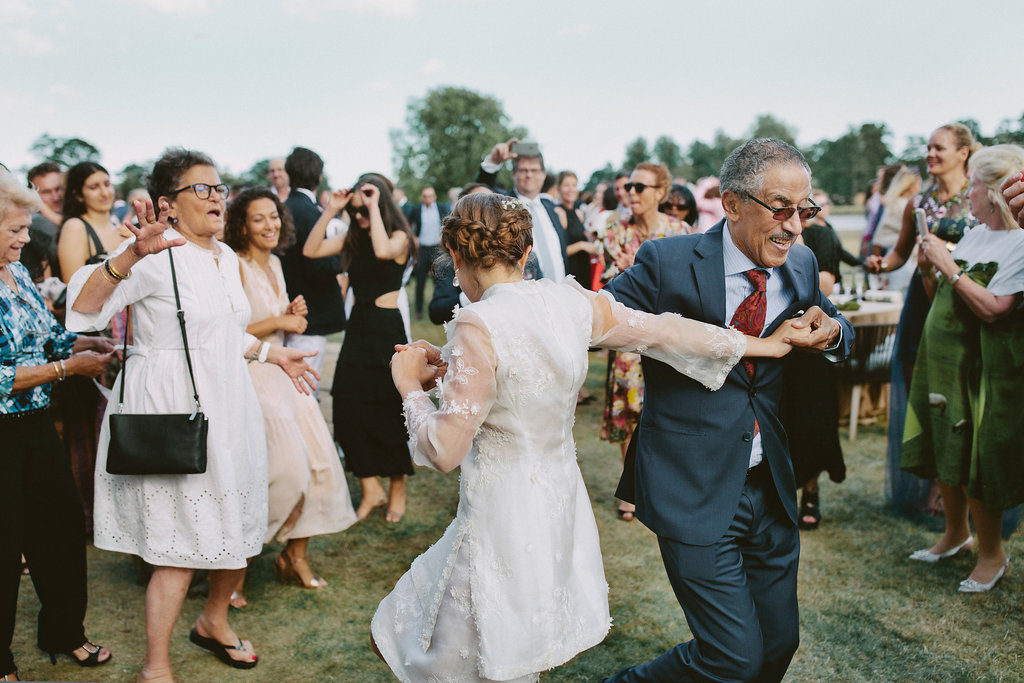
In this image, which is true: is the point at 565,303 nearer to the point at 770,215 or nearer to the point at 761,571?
the point at 770,215

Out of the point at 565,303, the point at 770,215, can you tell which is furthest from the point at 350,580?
the point at 770,215

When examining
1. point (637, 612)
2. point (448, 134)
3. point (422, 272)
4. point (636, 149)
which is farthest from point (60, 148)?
point (637, 612)

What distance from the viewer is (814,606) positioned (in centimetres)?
382

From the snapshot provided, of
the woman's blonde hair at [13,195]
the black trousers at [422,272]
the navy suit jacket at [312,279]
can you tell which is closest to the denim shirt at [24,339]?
the woman's blonde hair at [13,195]

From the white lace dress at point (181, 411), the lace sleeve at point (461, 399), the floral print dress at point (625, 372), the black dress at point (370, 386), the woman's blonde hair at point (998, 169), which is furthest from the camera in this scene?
the floral print dress at point (625, 372)

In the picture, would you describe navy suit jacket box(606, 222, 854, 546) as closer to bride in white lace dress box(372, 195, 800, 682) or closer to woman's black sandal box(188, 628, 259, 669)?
bride in white lace dress box(372, 195, 800, 682)

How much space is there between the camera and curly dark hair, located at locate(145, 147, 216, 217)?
3.01 meters

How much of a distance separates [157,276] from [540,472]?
5.93 ft

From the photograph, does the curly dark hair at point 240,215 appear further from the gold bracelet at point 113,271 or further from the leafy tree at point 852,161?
the leafy tree at point 852,161

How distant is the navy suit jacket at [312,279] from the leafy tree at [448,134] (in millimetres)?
58468

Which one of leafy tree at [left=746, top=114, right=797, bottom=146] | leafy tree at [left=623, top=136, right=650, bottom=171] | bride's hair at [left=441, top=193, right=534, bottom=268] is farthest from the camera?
leafy tree at [left=746, top=114, right=797, bottom=146]

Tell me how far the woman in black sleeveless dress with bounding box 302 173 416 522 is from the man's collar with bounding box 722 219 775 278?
9.00 ft

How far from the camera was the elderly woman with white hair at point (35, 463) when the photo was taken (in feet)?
9.20

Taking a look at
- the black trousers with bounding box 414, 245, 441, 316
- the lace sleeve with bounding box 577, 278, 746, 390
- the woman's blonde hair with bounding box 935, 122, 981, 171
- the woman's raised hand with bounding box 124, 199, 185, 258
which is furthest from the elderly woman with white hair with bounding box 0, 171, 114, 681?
the black trousers with bounding box 414, 245, 441, 316
